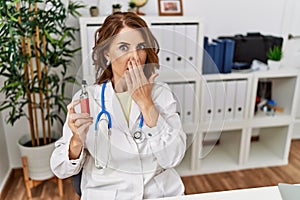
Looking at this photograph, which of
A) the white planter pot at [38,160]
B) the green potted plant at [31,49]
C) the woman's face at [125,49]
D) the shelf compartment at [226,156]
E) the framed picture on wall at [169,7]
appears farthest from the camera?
the shelf compartment at [226,156]

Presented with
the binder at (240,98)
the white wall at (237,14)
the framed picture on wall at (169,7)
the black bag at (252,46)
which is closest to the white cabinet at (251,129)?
the binder at (240,98)

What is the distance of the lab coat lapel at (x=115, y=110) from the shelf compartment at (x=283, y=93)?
5.37ft

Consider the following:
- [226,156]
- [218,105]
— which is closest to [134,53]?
[218,105]

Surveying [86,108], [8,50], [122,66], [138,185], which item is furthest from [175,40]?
[8,50]

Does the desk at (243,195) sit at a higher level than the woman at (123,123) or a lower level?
lower

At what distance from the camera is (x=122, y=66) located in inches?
36.3

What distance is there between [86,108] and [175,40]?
409mm

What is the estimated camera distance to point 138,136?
97cm

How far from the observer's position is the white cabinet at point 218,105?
1091mm

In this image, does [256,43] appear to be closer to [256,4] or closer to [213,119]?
[256,4]

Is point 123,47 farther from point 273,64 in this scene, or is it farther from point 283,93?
point 283,93

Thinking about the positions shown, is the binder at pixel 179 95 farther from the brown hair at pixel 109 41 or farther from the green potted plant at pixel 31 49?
the green potted plant at pixel 31 49

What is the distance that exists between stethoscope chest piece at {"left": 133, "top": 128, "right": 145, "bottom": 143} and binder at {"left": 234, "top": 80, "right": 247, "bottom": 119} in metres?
1.39

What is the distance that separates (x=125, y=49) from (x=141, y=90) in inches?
5.2
